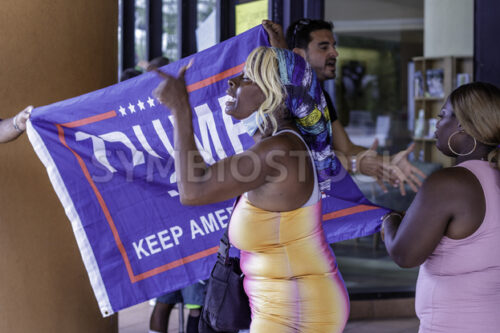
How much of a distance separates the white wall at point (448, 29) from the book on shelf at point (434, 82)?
0.29m

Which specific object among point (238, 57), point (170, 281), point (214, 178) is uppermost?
point (238, 57)

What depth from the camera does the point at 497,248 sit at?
81.5 inches

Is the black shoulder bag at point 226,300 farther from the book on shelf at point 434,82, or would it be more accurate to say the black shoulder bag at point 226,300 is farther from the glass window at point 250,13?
the book on shelf at point 434,82

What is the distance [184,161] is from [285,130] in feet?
1.21

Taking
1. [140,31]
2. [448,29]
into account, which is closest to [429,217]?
[140,31]

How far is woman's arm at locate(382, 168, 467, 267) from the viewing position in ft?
6.68

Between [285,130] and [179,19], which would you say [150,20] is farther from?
[285,130]

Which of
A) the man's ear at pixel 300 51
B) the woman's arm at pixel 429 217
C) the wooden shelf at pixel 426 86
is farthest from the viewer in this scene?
the wooden shelf at pixel 426 86

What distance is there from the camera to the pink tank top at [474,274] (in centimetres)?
206

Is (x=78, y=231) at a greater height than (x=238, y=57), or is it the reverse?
(x=238, y=57)

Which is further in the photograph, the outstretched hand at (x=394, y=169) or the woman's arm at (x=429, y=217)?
the outstretched hand at (x=394, y=169)

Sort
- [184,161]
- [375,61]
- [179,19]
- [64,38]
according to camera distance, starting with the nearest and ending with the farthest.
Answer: [184,161] → [64,38] → [179,19] → [375,61]

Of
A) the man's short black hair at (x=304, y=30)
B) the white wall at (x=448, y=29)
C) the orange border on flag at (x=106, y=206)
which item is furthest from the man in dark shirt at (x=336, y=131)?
the white wall at (x=448, y=29)

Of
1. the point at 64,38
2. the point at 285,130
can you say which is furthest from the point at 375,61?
the point at 285,130
